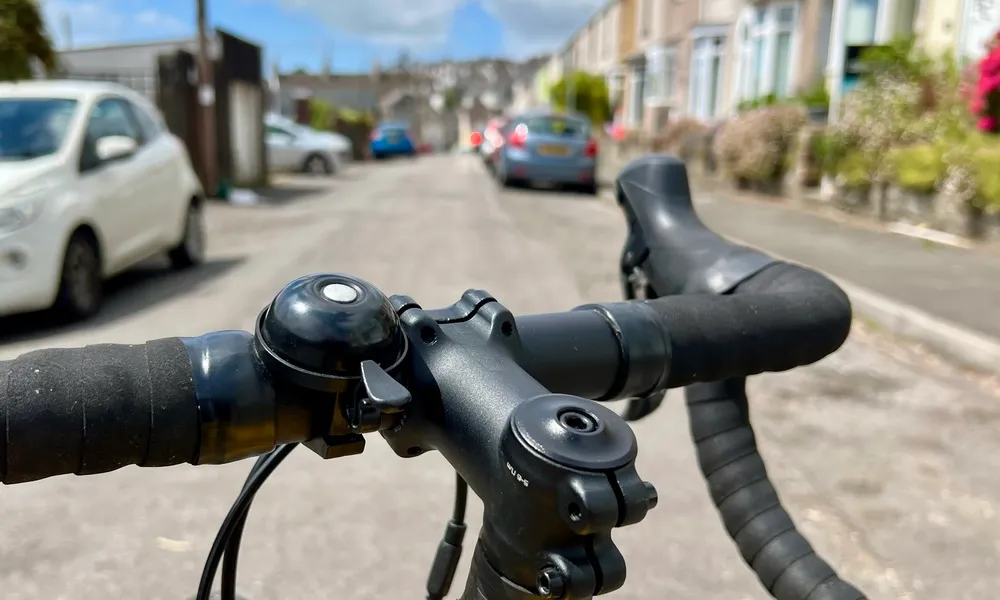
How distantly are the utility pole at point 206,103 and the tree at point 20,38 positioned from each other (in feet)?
10.9

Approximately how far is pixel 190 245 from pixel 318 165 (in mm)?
15517

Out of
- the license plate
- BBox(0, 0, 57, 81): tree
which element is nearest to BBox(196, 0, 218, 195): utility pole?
BBox(0, 0, 57, 81): tree

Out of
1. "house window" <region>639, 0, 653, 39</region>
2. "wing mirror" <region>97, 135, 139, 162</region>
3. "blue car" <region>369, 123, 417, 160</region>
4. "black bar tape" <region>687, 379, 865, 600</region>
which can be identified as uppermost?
"house window" <region>639, 0, 653, 39</region>

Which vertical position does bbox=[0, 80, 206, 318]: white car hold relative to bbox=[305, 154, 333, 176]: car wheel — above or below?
above

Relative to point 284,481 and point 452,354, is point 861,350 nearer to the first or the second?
point 284,481

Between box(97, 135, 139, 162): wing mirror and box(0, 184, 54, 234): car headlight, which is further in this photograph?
box(97, 135, 139, 162): wing mirror

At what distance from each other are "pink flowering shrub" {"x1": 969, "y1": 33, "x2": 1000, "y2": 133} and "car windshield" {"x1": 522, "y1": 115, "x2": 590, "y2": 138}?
321 inches

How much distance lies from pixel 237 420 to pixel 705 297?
668mm

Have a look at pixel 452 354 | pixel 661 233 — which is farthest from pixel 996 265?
pixel 452 354

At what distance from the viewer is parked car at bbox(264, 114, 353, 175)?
23141mm

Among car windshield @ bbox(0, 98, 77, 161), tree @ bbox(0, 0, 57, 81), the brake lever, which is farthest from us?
tree @ bbox(0, 0, 57, 81)

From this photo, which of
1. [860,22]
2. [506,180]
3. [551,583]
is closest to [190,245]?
[551,583]

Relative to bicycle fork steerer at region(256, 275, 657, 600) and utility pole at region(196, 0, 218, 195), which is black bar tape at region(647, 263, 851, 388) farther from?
utility pole at region(196, 0, 218, 195)

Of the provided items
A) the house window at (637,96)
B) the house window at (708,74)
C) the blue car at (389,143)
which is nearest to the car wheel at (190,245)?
the house window at (708,74)
